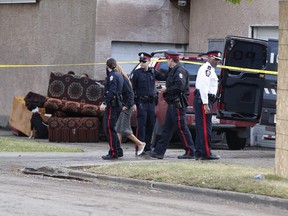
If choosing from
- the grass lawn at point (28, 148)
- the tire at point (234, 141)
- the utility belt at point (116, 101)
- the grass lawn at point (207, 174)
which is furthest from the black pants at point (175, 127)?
the tire at point (234, 141)

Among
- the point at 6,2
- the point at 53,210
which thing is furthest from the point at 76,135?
the point at 53,210

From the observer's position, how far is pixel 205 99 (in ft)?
49.7

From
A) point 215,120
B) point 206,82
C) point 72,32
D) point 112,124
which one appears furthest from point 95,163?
point 72,32

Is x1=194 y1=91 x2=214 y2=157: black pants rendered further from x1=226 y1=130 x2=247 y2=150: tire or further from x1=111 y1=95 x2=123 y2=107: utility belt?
x1=226 y1=130 x2=247 y2=150: tire

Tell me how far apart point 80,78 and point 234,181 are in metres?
9.56

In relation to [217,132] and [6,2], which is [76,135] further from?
[6,2]

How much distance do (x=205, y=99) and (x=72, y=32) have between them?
970 centimetres

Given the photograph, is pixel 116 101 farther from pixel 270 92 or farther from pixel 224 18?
pixel 224 18

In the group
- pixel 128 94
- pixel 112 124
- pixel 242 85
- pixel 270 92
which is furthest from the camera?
pixel 242 85

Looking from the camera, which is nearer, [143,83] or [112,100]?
[112,100]

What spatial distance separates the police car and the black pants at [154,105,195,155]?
8.50 ft

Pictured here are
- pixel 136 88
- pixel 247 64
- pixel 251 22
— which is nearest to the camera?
pixel 136 88

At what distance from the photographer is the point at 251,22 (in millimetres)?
21953

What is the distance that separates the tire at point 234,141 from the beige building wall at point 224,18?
308cm
